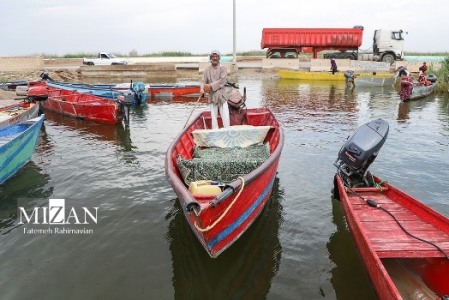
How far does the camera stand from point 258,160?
6672 millimetres

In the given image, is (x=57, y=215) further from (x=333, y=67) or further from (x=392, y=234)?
(x=333, y=67)

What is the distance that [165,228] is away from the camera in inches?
249

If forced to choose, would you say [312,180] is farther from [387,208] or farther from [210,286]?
[210,286]

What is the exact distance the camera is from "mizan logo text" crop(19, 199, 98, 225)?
21.5 feet

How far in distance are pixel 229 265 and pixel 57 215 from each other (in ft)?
12.4

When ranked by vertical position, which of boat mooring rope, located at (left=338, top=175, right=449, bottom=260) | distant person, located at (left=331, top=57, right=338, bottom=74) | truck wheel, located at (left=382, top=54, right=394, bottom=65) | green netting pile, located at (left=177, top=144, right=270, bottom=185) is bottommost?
boat mooring rope, located at (left=338, top=175, right=449, bottom=260)

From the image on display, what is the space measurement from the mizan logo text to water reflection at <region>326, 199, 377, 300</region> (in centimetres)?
434

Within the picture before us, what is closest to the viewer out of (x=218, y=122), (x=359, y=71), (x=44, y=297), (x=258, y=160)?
(x=44, y=297)

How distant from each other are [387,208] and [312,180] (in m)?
2.80

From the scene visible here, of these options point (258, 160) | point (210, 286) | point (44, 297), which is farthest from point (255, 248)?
point (44, 297)

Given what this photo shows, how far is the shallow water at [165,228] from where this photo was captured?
15.9 feet

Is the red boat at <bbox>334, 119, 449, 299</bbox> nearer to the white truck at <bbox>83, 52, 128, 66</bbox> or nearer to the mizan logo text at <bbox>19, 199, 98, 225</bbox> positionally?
the mizan logo text at <bbox>19, 199, 98, 225</bbox>

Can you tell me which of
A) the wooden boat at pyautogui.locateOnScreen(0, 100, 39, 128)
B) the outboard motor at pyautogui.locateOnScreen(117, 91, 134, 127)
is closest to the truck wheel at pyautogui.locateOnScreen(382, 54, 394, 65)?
the outboard motor at pyautogui.locateOnScreen(117, 91, 134, 127)

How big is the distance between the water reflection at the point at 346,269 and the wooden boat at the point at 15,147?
693 centimetres
